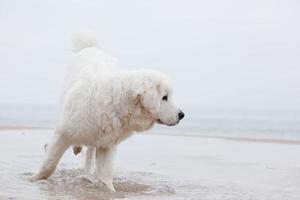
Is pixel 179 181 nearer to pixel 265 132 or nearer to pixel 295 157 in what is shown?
pixel 295 157

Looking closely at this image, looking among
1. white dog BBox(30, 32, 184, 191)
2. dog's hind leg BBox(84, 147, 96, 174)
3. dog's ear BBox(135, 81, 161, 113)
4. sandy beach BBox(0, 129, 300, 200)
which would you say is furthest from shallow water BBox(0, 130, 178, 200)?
dog's ear BBox(135, 81, 161, 113)

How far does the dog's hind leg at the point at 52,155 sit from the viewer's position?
18.0 ft

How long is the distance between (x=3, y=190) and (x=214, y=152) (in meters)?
6.01

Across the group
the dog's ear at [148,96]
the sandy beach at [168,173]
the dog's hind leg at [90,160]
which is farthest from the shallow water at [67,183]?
the dog's ear at [148,96]

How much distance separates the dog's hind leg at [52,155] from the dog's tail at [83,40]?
1537 mm

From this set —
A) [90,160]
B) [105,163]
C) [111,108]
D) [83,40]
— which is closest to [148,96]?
[111,108]

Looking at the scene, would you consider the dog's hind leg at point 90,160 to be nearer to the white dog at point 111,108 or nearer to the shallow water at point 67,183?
the shallow water at point 67,183

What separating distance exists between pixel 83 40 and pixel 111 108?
1703 mm

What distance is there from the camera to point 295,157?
31.6ft

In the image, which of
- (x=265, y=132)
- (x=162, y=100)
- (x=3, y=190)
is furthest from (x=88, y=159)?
(x=265, y=132)

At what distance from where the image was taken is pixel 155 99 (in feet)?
17.0

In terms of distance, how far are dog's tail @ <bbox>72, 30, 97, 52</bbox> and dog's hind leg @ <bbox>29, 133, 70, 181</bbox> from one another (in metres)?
1.54

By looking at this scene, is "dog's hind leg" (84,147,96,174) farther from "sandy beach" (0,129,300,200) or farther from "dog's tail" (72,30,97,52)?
"dog's tail" (72,30,97,52)

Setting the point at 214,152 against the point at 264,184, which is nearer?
the point at 264,184
